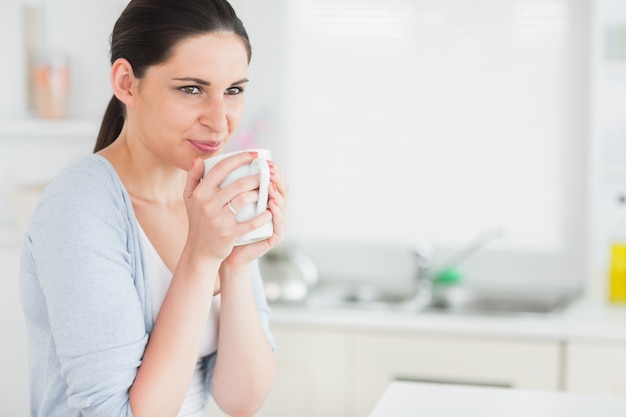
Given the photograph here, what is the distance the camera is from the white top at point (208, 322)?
1356mm

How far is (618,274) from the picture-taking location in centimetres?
286

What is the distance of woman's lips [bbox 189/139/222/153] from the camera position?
1307 mm

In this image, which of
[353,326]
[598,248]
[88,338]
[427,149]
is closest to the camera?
[88,338]

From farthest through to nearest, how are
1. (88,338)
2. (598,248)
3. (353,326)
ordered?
1. (598,248)
2. (353,326)
3. (88,338)

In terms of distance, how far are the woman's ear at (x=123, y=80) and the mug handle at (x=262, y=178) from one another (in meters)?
0.24

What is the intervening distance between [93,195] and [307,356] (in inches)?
56.7

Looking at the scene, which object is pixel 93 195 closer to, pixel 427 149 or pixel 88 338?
pixel 88 338

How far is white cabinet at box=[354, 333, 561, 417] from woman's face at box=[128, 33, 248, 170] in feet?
4.51

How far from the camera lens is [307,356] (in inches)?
102

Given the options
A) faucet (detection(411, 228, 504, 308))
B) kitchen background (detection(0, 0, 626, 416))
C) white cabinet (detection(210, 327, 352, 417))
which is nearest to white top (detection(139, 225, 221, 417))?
white cabinet (detection(210, 327, 352, 417))

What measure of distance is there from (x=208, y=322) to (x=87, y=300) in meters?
0.32

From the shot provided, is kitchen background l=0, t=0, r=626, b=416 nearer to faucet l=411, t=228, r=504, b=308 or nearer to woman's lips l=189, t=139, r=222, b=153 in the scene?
faucet l=411, t=228, r=504, b=308

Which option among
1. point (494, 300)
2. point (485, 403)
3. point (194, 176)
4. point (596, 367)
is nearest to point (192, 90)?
point (194, 176)

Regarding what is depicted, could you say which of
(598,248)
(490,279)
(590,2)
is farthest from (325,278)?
(590,2)
